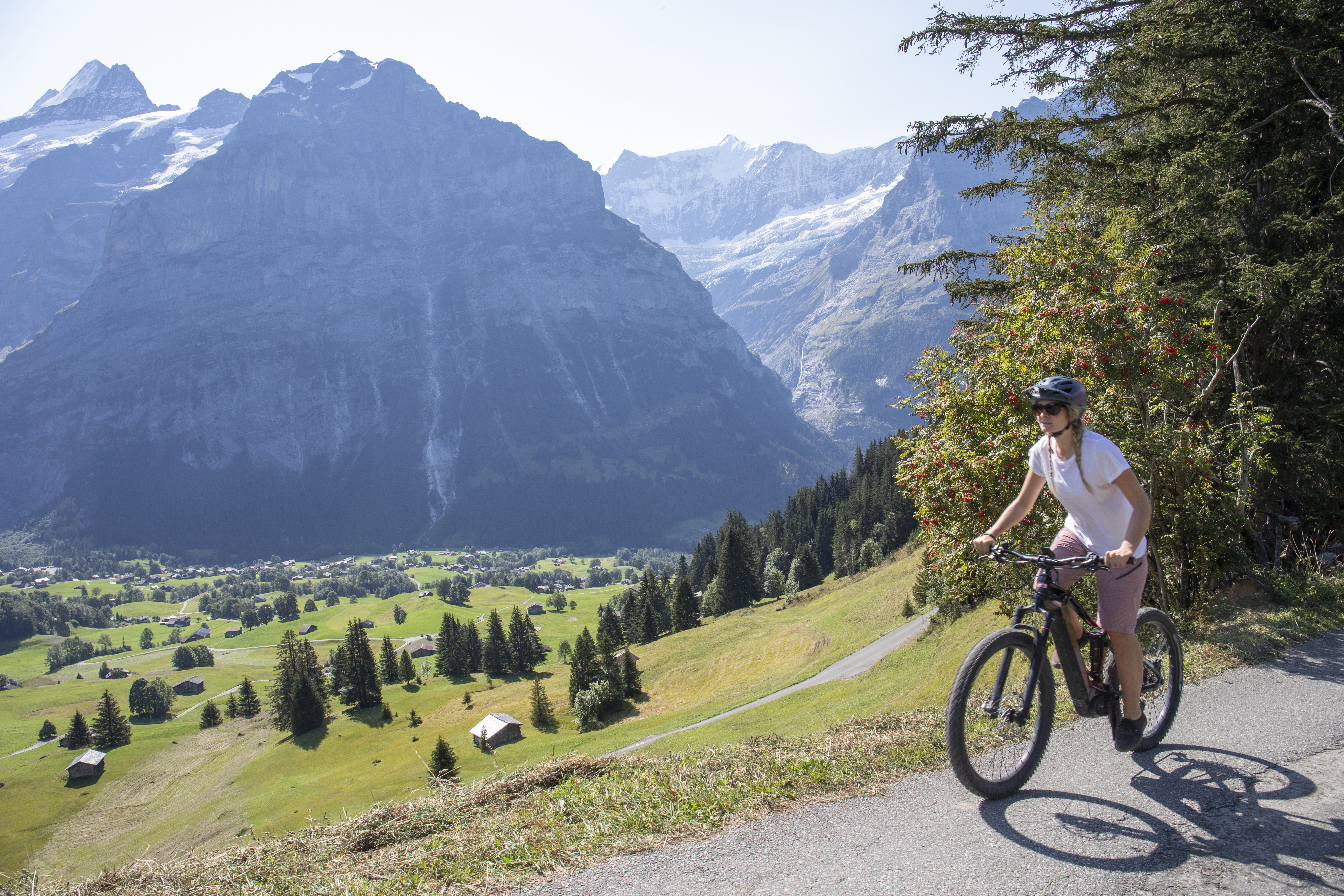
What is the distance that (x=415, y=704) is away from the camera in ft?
272

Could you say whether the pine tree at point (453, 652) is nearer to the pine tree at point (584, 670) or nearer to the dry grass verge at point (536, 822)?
the pine tree at point (584, 670)

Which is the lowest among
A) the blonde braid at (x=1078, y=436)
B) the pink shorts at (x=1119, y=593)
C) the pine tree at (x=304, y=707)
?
the pine tree at (x=304, y=707)

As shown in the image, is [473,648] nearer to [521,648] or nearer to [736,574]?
[521,648]

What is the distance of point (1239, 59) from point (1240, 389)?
6473 mm

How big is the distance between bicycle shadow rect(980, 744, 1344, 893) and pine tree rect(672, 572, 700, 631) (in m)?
77.1

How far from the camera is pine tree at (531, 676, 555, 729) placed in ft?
195

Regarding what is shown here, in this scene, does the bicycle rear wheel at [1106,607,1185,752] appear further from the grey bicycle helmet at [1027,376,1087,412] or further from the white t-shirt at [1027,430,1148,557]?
the grey bicycle helmet at [1027,376,1087,412]

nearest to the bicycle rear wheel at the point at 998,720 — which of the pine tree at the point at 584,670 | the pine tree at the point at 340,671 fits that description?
the pine tree at the point at 584,670

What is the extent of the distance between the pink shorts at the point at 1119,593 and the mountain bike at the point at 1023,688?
14cm

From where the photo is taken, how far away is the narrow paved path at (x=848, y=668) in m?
34.6

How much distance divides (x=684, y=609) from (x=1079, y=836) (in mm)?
79886

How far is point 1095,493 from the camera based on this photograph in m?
5.67

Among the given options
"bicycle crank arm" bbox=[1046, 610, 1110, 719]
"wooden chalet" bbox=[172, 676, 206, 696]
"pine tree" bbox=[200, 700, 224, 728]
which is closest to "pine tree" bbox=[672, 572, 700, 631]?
"pine tree" bbox=[200, 700, 224, 728]

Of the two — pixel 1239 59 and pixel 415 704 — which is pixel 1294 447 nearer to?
pixel 1239 59
